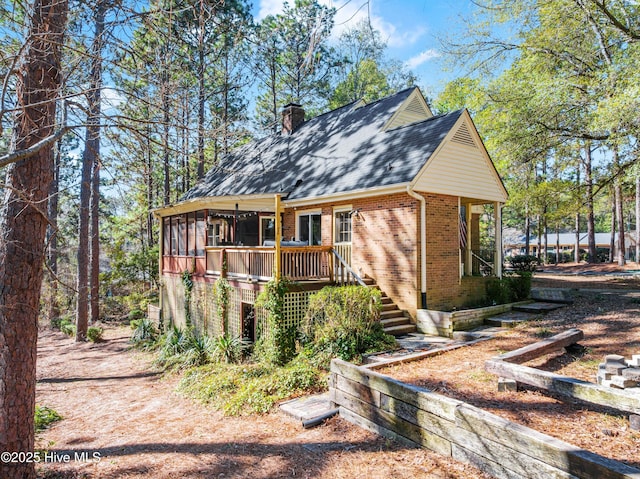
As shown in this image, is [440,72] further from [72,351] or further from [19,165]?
[72,351]

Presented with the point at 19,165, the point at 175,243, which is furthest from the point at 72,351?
the point at 19,165

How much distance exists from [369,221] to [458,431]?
7513 mm

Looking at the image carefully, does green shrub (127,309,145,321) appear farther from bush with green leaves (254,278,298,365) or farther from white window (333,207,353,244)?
bush with green leaves (254,278,298,365)

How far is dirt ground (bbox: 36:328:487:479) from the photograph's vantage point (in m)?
4.29

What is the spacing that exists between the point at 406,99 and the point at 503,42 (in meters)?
6.37

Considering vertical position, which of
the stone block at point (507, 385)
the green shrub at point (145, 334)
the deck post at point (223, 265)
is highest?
the deck post at point (223, 265)

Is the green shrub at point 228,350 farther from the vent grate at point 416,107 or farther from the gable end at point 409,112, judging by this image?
the vent grate at point 416,107

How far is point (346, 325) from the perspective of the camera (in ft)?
27.2

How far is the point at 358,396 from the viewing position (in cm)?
527

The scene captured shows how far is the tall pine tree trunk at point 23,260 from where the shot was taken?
4426 millimetres

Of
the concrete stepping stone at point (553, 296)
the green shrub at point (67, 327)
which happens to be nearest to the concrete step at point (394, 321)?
the concrete stepping stone at point (553, 296)

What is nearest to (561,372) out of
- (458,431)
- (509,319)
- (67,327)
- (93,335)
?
(458,431)

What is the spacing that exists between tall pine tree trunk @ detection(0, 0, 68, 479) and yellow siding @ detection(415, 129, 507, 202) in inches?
304

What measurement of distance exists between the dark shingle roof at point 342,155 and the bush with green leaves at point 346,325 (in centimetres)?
325
